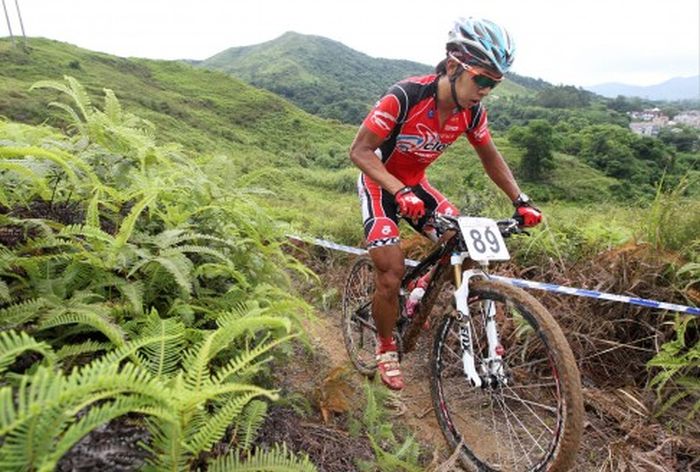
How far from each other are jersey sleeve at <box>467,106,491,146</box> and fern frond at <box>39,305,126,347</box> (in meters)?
3.24

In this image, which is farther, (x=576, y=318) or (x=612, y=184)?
(x=612, y=184)

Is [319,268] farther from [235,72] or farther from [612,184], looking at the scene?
[235,72]

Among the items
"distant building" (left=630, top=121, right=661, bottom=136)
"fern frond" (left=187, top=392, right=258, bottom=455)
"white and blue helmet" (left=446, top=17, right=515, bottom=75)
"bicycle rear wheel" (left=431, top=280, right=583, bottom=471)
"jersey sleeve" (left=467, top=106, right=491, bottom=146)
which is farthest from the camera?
"distant building" (left=630, top=121, right=661, bottom=136)

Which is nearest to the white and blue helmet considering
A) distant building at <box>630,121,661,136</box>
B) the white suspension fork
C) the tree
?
the white suspension fork

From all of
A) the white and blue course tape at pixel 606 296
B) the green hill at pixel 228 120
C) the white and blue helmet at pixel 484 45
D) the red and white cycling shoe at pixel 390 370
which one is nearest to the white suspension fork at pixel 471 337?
the white and blue course tape at pixel 606 296

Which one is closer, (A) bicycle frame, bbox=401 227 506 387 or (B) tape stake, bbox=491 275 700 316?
(A) bicycle frame, bbox=401 227 506 387

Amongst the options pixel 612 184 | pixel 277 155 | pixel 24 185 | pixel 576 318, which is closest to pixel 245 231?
pixel 24 185

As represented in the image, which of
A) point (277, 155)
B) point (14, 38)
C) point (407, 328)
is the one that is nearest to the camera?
point (407, 328)

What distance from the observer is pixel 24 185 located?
323 centimetres

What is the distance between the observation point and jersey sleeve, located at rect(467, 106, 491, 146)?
431 cm

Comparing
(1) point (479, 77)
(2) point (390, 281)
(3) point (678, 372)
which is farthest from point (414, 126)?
(3) point (678, 372)

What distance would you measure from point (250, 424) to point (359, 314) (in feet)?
9.02

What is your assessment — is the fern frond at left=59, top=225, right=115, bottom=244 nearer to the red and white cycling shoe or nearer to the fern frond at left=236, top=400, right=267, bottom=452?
the fern frond at left=236, top=400, right=267, bottom=452

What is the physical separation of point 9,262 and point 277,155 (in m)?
60.9
